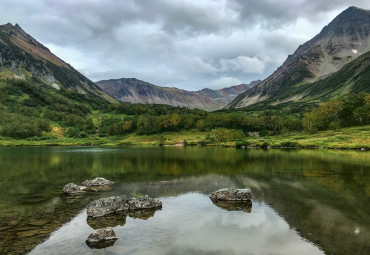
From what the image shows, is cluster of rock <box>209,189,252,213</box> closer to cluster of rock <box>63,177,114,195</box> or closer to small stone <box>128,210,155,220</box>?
small stone <box>128,210,155,220</box>

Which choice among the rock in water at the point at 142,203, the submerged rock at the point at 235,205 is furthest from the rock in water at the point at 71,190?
the submerged rock at the point at 235,205

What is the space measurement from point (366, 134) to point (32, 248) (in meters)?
150

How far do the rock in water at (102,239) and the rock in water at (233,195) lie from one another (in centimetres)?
1615

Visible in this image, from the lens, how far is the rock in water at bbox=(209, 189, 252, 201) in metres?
33.2

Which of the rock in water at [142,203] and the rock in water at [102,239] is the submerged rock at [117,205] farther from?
the rock in water at [102,239]

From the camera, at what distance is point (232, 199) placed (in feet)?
110

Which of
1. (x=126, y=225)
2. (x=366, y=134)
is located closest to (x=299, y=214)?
(x=126, y=225)

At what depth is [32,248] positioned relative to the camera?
62.7 feet

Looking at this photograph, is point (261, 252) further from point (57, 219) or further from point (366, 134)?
point (366, 134)

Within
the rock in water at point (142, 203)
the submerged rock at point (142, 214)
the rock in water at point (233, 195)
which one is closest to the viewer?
the submerged rock at point (142, 214)

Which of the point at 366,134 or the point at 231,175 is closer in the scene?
the point at 231,175

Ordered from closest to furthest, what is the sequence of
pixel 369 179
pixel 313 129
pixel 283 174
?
pixel 369 179, pixel 283 174, pixel 313 129

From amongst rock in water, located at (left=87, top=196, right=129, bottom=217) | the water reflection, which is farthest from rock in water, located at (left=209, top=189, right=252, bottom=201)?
rock in water, located at (left=87, top=196, right=129, bottom=217)

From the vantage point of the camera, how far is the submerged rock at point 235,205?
97.3 feet
